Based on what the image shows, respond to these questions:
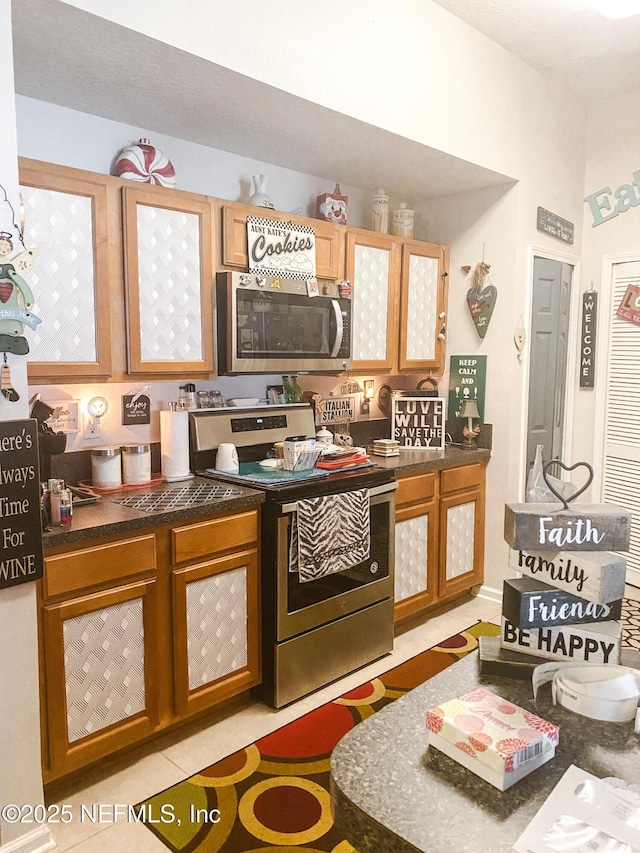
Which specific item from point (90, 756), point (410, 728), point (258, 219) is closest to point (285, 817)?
point (90, 756)

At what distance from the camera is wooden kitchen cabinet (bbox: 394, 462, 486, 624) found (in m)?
3.36

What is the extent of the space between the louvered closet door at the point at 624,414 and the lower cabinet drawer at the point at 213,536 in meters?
2.70

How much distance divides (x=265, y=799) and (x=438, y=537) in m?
1.80

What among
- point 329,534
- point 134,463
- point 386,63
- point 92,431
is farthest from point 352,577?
point 386,63

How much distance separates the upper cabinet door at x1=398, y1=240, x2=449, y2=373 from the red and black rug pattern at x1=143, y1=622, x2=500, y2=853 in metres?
2.00

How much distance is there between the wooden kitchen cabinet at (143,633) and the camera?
81.4 inches

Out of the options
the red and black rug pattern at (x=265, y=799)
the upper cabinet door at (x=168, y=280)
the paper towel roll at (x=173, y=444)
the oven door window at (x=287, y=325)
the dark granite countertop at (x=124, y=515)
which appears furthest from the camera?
the oven door window at (x=287, y=325)

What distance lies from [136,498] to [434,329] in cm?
217

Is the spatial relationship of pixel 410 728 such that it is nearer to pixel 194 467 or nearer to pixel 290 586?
pixel 290 586

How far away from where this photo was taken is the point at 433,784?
0.97m

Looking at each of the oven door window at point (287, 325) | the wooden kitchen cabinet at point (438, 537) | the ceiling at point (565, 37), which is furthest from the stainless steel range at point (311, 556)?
the ceiling at point (565, 37)

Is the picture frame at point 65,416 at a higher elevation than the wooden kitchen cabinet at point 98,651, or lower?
higher

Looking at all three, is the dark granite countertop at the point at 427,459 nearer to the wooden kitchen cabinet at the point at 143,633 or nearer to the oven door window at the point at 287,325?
the oven door window at the point at 287,325

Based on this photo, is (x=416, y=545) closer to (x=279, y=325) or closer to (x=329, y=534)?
(x=329, y=534)
